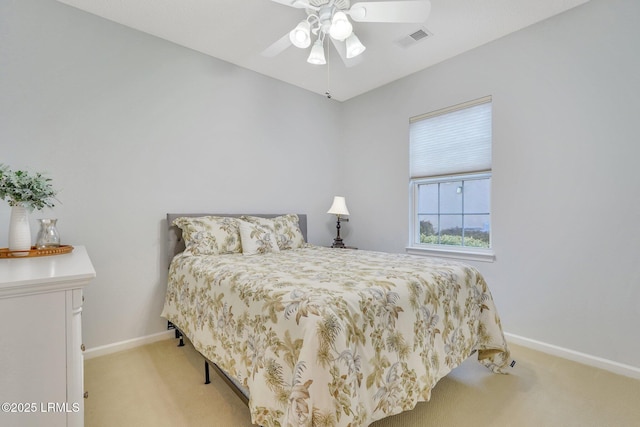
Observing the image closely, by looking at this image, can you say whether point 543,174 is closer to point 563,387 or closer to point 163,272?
point 563,387

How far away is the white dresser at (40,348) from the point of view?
0.98 m

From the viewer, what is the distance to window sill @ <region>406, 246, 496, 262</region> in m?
2.78

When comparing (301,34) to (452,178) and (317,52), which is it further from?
(452,178)

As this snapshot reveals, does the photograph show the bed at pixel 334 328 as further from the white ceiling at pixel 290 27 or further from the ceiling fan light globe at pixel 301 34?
the white ceiling at pixel 290 27

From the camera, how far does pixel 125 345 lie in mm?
2475

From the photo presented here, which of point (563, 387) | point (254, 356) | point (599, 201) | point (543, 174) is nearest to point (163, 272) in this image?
point (254, 356)

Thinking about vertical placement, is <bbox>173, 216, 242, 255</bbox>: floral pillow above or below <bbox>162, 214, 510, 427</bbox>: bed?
above

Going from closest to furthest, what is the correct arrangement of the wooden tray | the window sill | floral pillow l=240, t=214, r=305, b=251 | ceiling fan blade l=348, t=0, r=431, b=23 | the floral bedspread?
the floral bedspread, the wooden tray, ceiling fan blade l=348, t=0, r=431, b=23, the window sill, floral pillow l=240, t=214, r=305, b=251

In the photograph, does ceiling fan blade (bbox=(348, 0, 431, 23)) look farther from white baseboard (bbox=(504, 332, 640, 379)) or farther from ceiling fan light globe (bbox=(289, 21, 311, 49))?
white baseboard (bbox=(504, 332, 640, 379))

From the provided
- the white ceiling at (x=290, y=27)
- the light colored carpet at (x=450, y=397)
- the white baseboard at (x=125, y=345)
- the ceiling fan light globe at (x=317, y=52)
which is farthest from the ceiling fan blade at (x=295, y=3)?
the white baseboard at (x=125, y=345)

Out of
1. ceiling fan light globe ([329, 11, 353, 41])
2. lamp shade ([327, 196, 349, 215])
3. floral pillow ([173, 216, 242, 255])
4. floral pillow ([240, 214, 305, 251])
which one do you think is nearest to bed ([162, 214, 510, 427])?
floral pillow ([173, 216, 242, 255])

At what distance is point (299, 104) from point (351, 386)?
337cm

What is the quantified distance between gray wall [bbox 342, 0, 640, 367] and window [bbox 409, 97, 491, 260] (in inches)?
5.1

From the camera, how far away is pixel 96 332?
7.70 feet
